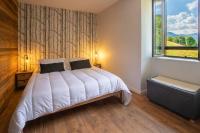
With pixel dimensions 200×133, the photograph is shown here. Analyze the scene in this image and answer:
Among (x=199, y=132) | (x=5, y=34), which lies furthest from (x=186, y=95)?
Answer: (x=5, y=34)

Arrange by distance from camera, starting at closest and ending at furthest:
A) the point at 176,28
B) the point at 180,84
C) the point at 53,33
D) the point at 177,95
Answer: the point at 177,95 → the point at 180,84 → the point at 176,28 → the point at 53,33

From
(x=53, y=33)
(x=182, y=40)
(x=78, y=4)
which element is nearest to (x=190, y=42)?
(x=182, y=40)

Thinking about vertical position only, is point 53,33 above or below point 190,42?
above

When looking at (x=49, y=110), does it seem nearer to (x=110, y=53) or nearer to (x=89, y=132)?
(x=89, y=132)

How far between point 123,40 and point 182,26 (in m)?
1.38

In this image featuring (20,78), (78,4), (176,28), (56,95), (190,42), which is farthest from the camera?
(78,4)

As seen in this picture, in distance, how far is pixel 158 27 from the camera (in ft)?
10.6

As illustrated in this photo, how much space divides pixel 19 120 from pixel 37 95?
371mm

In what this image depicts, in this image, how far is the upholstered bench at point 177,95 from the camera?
2070mm

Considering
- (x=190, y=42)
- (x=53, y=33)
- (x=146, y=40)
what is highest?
(x=53, y=33)

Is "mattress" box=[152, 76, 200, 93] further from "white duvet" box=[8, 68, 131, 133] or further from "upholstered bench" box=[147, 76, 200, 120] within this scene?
"white duvet" box=[8, 68, 131, 133]

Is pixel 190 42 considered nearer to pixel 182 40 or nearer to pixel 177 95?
pixel 182 40

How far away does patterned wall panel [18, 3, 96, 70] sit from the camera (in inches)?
154

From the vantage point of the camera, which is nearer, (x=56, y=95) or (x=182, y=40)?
(x=56, y=95)
